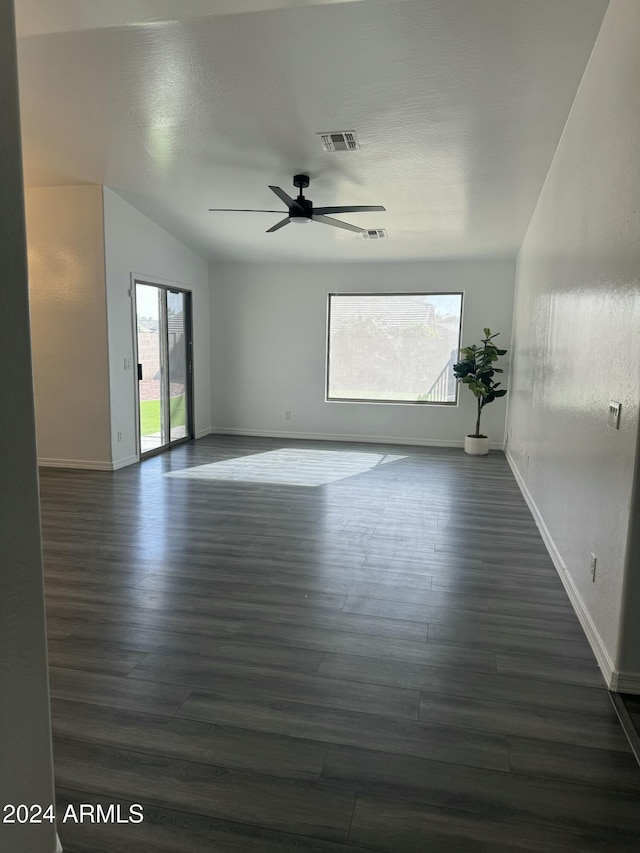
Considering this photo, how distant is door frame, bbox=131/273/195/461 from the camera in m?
6.43

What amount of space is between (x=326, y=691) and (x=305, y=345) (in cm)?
644

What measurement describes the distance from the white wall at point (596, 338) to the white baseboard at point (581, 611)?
1 cm

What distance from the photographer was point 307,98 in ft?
12.8

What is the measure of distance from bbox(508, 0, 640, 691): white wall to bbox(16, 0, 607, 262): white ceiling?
1.46 ft

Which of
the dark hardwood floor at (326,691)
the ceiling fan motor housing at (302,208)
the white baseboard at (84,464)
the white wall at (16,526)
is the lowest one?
the dark hardwood floor at (326,691)

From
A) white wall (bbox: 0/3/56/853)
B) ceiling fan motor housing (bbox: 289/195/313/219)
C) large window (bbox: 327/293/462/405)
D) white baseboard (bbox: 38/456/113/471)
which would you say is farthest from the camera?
large window (bbox: 327/293/462/405)

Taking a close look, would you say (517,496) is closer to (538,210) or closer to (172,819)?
(538,210)

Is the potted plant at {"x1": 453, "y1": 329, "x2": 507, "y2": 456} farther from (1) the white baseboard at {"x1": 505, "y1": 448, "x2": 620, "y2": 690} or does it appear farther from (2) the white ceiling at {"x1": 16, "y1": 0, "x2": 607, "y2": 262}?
→ (1) the white baseboard at {"x1": 505, "y1": 448, "x2": 620, "y2": 690}

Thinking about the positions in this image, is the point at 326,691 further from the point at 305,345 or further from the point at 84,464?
the point at 305,345

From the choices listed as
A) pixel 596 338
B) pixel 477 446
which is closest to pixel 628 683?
pixel 596 338

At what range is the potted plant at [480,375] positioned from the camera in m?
7.12

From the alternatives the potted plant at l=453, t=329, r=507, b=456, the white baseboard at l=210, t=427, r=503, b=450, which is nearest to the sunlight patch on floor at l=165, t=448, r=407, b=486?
the white baseboard at l=210, t=427, r=503, b=450

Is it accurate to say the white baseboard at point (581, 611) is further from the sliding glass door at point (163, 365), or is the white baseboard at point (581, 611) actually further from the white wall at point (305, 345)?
the sliding glass door at point (163, 365)

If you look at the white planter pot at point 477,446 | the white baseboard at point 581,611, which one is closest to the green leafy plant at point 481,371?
the white planter pot at point 477,446
